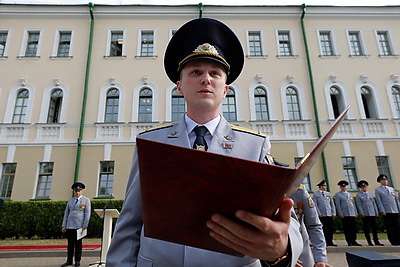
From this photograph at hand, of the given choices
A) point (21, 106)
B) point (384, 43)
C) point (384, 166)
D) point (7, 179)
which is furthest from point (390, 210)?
point (21, 106)

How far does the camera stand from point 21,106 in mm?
13914

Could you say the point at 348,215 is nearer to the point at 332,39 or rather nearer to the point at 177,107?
the point at 177,107

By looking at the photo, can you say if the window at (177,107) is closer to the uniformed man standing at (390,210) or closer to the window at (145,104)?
the window at (145,104)

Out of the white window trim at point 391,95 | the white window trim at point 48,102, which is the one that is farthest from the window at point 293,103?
the white window trim at point 48,102

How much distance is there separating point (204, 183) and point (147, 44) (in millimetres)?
15998

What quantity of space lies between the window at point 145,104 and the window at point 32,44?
6.40 meters

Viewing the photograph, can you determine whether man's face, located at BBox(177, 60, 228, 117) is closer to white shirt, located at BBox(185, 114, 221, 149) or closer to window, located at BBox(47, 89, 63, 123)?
white shirt, located at BBox(185, 114, 221, 149)

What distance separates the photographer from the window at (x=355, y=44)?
611 inches

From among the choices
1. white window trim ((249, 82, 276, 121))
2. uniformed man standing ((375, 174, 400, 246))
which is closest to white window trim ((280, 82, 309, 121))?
white window trim ((249, 82, 276, 121))

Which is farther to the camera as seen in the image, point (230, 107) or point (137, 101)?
point (230, 107)

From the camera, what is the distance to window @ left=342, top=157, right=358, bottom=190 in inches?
519

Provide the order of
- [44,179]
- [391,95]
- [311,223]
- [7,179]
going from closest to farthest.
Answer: [311,223] < [7,179] < [44,179] < [391,95]

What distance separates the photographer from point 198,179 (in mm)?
831

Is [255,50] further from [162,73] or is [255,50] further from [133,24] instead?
[133,24]
